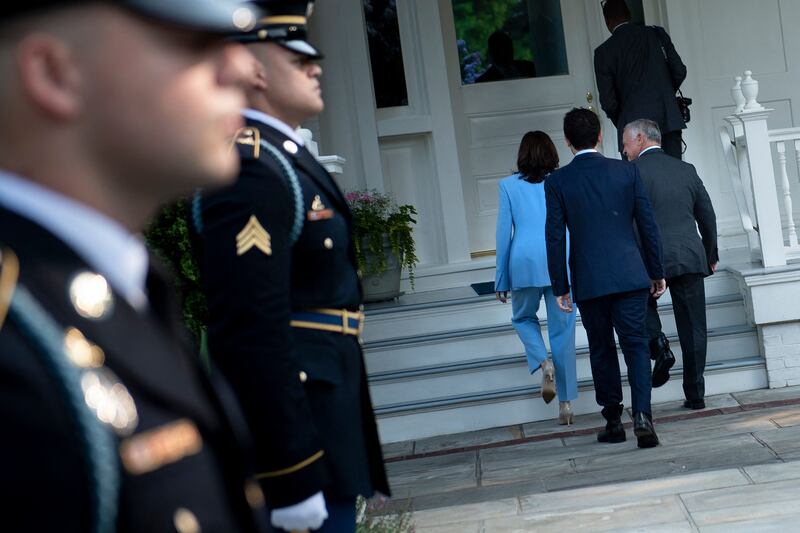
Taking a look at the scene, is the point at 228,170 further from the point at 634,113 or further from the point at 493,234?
the point at 493,234

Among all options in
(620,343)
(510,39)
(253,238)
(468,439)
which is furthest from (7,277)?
(510,39)

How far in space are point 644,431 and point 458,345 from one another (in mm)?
2017

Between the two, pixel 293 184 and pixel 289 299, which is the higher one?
pixel 293 184

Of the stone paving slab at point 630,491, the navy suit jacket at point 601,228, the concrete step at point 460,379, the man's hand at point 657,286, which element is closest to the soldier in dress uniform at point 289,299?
the stone paving slab at point 630,491

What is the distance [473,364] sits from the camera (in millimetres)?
7629

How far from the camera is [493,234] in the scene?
31.3 feet

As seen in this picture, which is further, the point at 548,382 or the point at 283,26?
the point at 548,382

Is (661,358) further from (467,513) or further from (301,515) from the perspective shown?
(301,515)

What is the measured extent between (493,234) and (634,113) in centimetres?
189

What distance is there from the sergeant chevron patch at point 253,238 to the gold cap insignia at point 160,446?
1.11 meters

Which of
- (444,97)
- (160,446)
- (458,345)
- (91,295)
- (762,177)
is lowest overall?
(458,345)

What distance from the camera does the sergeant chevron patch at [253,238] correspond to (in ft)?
6.74

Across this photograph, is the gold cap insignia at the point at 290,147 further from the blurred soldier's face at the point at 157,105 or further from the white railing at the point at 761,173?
the white railing at the point at 761,173

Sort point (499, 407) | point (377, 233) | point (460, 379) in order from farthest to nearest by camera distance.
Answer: point (377, 233) < point (460, 379) < point (499, 407)
